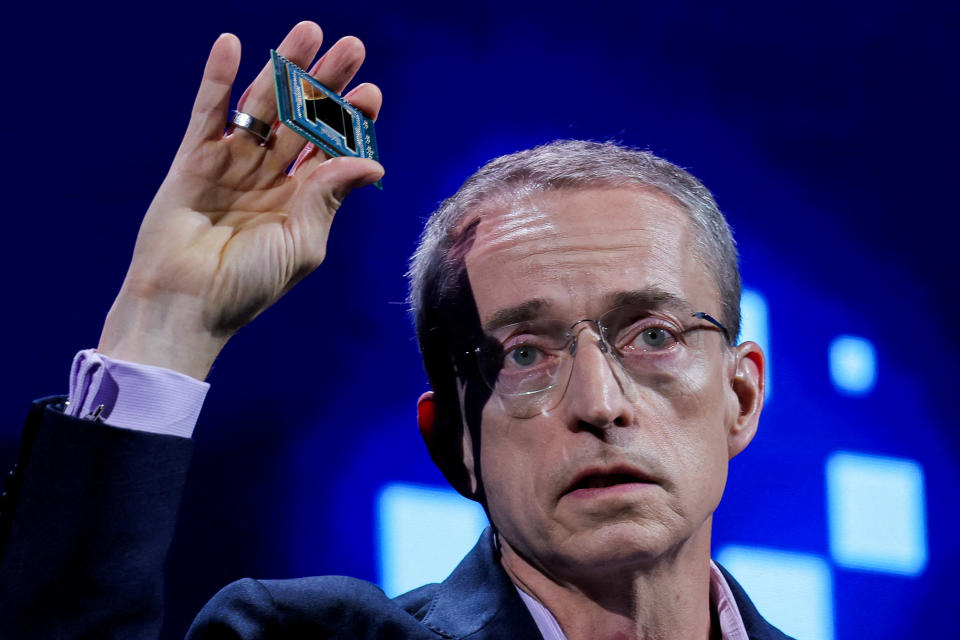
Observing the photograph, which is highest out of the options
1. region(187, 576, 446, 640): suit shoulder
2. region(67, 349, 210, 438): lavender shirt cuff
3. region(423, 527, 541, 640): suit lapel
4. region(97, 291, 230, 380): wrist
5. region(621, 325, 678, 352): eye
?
region(621, 325, 678, 352): eye

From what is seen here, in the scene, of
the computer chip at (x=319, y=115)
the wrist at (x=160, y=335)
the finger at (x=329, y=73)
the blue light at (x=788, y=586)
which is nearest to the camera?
the wrist at (x=160, y=335)

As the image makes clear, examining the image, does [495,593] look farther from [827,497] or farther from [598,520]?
[827,497]

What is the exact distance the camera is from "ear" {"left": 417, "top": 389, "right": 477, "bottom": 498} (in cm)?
195

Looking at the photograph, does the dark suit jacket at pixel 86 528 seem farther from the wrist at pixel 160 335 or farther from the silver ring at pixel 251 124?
the silver ring at pixel 251 124

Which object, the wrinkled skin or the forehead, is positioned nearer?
the wrinkled skin

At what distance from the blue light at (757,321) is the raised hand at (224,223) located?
146cm

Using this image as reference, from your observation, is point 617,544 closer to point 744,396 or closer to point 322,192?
point 744,396

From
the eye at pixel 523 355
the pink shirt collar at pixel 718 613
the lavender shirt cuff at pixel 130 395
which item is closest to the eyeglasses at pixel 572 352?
the eye at pixel 523 355

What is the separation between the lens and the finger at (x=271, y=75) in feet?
5.41

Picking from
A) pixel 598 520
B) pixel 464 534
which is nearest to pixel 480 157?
pixel 464 534

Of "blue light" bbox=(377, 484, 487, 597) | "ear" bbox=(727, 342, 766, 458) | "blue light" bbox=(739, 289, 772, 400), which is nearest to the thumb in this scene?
"ear" bbox=(727, 342, 766, 458)

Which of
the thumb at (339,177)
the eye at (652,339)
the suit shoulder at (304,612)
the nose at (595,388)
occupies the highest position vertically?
the thumb at (339,177)

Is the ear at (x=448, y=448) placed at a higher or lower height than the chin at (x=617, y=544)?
higher

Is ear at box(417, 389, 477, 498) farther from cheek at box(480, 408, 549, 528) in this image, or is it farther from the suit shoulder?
the suit shoulder
